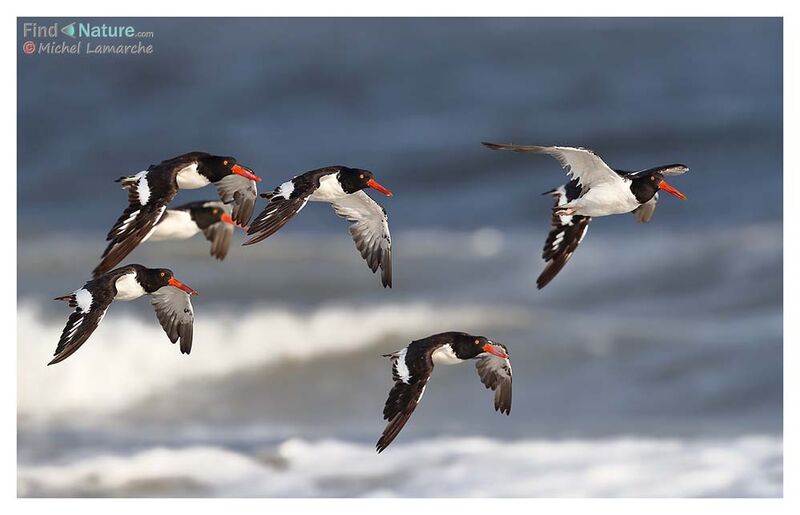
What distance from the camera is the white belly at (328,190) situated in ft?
42.6

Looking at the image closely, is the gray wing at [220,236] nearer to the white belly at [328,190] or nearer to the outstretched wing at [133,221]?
the white belly at [328,190]

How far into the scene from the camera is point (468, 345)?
12.7 metres

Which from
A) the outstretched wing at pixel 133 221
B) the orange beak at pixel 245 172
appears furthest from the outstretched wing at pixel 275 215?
the outstretched wing at pixel 133 221

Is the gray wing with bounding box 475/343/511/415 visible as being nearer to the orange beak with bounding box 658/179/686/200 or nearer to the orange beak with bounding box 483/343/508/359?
the orange beak with bounding box 483/343/508/359

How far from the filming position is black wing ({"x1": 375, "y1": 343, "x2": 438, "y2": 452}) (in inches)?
455

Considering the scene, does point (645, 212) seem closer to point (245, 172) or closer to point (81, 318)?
point (245, 172)

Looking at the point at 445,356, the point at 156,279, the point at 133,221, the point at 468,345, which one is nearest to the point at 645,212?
the point at 468,345

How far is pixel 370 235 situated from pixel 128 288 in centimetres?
296

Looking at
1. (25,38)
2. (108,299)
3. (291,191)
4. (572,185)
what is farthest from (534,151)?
(25,38)

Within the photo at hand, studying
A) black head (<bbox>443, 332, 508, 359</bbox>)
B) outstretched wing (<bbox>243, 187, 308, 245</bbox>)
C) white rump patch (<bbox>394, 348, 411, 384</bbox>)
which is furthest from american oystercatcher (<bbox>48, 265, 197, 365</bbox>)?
black head (<bbox>443, 332, 508, 359</bbox>)

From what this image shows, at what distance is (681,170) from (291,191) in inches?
166

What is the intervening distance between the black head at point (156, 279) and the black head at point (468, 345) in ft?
9.28

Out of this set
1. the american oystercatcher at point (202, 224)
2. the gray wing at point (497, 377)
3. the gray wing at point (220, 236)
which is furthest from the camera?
the gray wing at point (220, 236)

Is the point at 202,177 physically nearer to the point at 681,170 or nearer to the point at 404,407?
the point at 404,407
